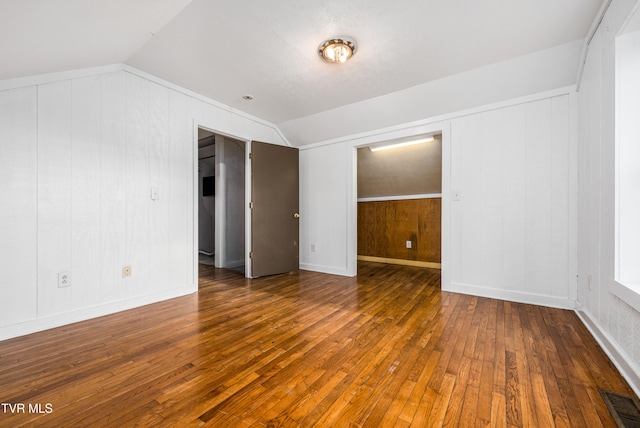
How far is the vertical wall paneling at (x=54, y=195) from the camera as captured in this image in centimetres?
201

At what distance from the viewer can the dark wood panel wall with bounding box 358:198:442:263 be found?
4438 mm

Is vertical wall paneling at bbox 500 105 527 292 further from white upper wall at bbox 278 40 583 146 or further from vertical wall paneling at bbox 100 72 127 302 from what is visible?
vertical wall paneling at bbox 100 72 127 302

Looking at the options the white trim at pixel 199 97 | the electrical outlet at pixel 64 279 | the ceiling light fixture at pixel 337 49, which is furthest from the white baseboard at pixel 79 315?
the ceiling light fixture at pixel 337 49

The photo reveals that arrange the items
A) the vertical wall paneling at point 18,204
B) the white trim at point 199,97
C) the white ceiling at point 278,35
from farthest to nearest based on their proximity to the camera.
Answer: the white trim at point 199,97
the vertical wall paneling at point 18,204
the white ceiling at point 278,35

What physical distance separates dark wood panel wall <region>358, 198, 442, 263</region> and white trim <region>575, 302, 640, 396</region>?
2.44 m

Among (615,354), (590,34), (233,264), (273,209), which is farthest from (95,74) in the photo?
(615,354)

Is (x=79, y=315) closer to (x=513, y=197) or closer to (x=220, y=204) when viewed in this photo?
(x=220, y=204)

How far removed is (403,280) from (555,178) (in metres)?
2.02

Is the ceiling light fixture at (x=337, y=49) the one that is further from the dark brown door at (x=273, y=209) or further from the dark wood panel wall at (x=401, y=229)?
the dark wood panel wall at (x=401, y=229)

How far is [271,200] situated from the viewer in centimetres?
384

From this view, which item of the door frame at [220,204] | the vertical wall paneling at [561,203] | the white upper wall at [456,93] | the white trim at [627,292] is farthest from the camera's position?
the door frame at [220,204]

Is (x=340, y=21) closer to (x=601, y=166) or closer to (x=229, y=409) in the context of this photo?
(x=601, y=166)

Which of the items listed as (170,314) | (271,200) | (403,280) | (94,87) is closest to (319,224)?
(271,200)

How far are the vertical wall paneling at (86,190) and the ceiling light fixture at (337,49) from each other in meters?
2.06
